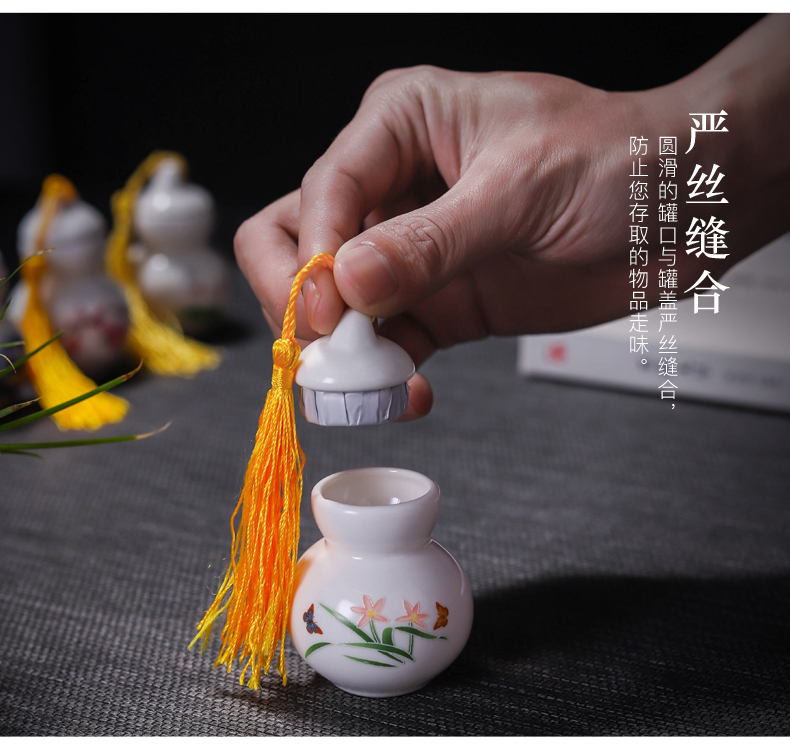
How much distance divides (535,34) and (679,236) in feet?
4.27

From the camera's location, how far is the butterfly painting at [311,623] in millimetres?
564

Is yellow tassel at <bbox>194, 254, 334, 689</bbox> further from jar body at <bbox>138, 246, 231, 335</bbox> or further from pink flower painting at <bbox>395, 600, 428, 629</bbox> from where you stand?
jar body at <bbox>138, 246, 231, 335</bbox>

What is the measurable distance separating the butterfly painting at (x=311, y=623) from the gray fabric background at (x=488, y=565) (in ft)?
0.20

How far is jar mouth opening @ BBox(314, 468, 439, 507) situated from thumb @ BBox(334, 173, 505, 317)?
0.12m

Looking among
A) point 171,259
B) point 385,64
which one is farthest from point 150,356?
point 385,64

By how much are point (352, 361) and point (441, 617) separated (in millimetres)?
178

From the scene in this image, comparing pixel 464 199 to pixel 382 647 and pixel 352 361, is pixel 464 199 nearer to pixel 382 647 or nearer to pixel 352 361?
pixel 352 361

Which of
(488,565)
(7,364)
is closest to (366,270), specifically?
(488,565)

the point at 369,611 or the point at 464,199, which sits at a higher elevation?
the point at 464,199

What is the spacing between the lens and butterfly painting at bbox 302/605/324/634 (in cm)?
56

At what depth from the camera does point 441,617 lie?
0.56 m

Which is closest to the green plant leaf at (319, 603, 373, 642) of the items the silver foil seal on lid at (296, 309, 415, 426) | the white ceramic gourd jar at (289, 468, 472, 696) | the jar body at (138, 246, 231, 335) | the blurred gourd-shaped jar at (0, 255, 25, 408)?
the white ceramic gourd jar at (289, 468, 472, 696)

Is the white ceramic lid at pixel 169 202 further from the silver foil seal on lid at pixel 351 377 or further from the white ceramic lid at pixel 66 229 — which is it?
the silver foil seal on lid at pixel 351 377

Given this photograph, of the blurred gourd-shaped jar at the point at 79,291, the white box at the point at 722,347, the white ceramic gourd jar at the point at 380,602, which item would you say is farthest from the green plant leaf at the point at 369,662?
the blurred gourd-shaped jar at the point at 79,291
